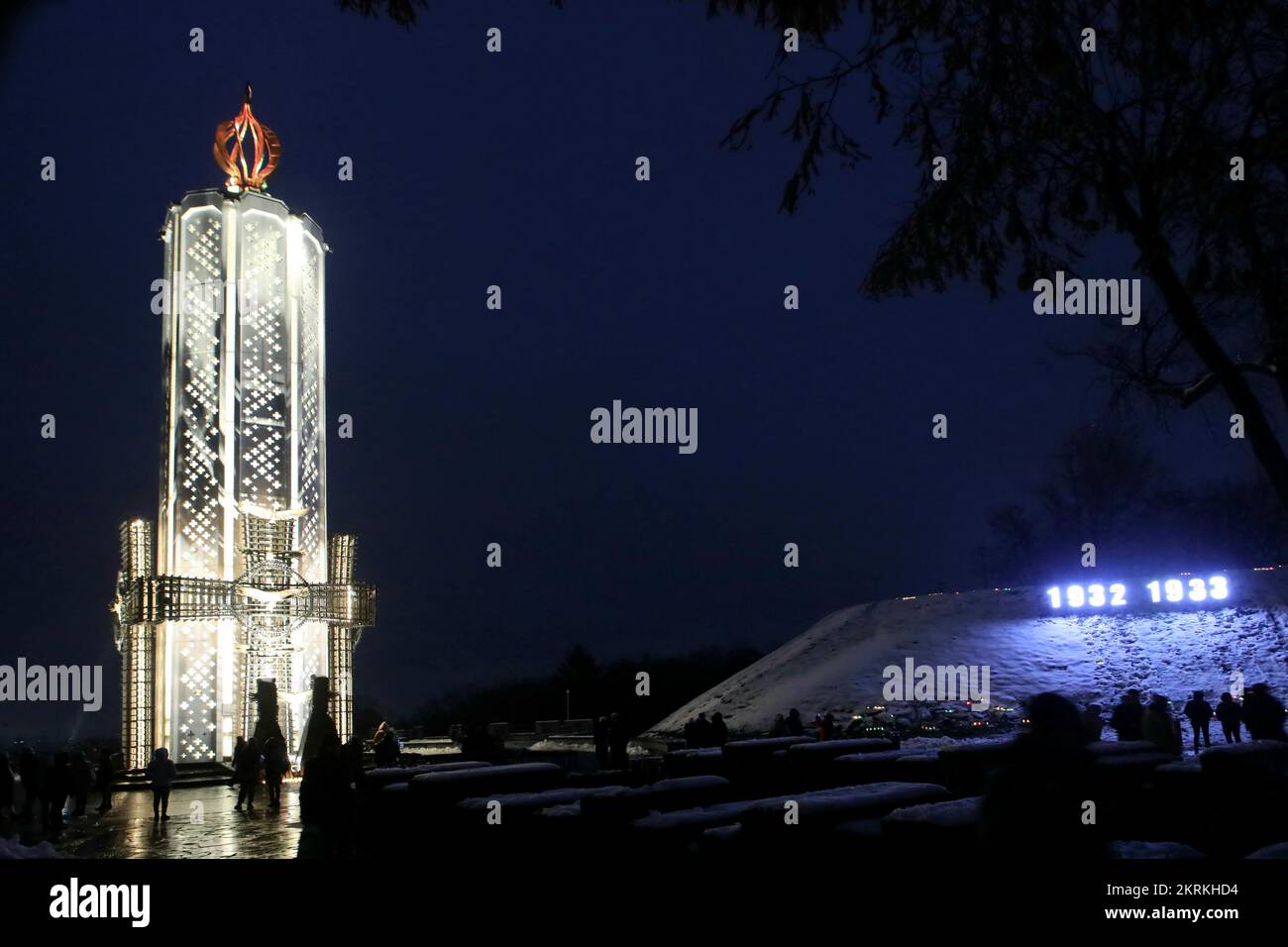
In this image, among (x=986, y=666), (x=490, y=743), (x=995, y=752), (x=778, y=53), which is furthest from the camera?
(x=986, y=666)

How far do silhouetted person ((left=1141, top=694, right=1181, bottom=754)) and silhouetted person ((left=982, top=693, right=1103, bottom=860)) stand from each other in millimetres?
9284

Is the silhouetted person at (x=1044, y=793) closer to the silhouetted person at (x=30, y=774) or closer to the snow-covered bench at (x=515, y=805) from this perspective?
the snow-covered bench at (x=515, y=805)

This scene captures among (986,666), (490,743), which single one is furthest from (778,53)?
(986,666)

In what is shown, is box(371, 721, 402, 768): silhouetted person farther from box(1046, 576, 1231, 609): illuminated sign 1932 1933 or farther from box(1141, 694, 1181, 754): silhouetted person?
box(1046, 576, 1231, 609): illuminated sign 1932 1933

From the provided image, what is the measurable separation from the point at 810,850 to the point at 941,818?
1135mm

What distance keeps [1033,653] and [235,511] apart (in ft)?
104

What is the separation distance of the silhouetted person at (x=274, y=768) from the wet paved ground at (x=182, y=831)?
23 centimetres

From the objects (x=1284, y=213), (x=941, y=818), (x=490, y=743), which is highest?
(x=1284, y=213)

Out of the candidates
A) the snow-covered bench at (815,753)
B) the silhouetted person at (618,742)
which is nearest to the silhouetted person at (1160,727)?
the snow-covered bench at (815,753)

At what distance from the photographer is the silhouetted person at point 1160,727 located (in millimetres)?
12195

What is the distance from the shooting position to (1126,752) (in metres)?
11.4

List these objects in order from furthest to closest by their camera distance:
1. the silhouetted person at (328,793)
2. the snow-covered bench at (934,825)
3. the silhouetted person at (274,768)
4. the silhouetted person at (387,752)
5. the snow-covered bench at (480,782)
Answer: the silhouetted person at (387,752), the silhouetted person at (274,768), the snow-covered bench at (480,782), the silhouetted person at (328,793), the snow-covered bench at (934,825)
